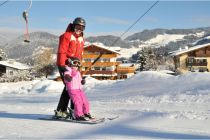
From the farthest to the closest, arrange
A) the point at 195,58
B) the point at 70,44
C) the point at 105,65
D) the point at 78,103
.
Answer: the point at 105,65
the point at 195,58
the point at 70,44
the point at 78,103

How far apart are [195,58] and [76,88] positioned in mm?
67155

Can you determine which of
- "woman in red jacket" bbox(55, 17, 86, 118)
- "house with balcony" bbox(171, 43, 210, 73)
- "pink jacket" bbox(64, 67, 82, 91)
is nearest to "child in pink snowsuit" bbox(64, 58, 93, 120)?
"pink jacket" bbox(64, 67, 82, 91)

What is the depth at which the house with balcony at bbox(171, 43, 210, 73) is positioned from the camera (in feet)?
233

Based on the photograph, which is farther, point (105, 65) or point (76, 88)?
point (105, 65)

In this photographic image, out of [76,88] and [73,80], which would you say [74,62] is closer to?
[73,80]

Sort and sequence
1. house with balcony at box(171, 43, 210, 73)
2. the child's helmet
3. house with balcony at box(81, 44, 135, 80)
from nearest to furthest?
1. the child's helmet
2. house with balcony at box(171, 43, 210, 73)
3. house with balcony at box(81, 44, 135, 80)

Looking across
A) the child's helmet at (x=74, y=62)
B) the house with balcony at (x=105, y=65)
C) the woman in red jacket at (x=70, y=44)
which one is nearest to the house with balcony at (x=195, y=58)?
the house with balcony at (x=105, y=65)

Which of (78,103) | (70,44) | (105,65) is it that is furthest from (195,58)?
(78,103)

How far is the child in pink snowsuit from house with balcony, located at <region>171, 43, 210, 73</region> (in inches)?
2581

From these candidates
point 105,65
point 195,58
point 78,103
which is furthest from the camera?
point 105,65

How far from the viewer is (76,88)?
6.70m

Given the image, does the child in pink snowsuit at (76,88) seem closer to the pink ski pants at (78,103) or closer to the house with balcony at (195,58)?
the pink ski pants at (78,103)

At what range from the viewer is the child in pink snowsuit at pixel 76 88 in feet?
21.6

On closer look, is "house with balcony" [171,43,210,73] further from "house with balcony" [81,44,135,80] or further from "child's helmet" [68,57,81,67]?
"child's helmet" [68,57,81,67]
